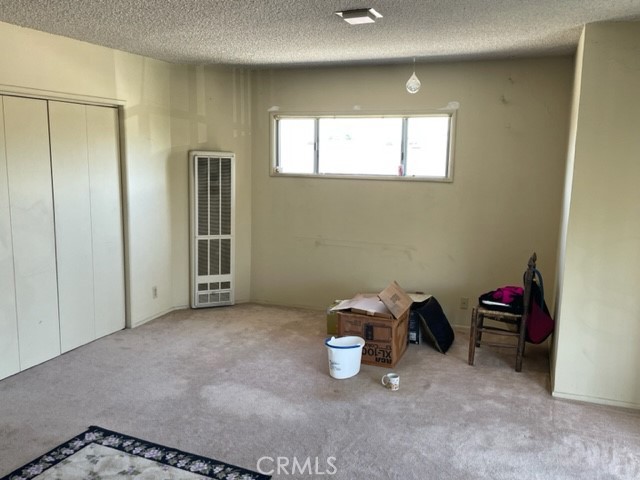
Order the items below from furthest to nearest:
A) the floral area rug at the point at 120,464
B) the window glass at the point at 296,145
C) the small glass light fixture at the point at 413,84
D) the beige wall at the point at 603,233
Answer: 1. the window glass at the point at 296,145
2. the small glass light fixture at the point at 413,84
3. the beige wall at the point at 603,233
4. the floral area rug at the point at 120,464

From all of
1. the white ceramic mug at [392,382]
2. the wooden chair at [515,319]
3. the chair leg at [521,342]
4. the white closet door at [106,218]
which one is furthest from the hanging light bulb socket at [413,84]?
the white closet door at [106,218]

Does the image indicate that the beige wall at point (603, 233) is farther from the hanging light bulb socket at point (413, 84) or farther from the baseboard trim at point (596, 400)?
the hanging light bulb socket at point (413, 84)

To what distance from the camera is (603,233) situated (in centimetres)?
323

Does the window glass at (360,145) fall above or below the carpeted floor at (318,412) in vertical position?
above

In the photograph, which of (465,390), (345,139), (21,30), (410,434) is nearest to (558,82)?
(345,139)

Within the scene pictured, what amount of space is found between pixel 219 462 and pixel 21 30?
294 cm

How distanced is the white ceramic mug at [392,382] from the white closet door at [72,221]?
2.36m

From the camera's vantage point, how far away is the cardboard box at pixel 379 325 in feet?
12.6

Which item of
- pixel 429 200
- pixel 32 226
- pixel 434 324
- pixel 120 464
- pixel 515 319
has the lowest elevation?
pixel 120 464

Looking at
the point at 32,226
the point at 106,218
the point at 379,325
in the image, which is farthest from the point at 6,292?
the point at 379,325

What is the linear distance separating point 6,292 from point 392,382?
2588mm

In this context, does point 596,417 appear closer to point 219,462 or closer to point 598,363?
point 598,363

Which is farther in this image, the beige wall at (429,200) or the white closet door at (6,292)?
the beige wall at (429,200)

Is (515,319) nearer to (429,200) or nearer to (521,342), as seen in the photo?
(521,342)
